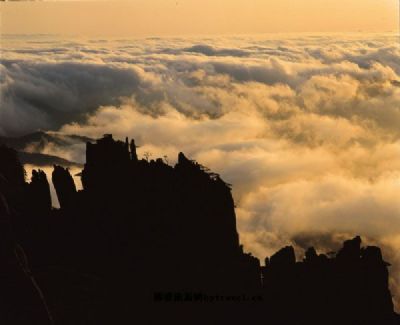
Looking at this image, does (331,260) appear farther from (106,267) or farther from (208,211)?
(106,267)

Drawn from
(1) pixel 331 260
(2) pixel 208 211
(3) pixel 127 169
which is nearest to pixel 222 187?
(2) pixel 208 211

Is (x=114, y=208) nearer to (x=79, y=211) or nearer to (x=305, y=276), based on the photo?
(x=79, y=211)

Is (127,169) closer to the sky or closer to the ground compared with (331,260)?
closer to the sky

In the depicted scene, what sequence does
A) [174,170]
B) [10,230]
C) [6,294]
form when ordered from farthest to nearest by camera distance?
[174,170] < [10,230] < [6,294]

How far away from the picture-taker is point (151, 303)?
72.8m

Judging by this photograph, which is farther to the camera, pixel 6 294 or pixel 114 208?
pixel 114 208

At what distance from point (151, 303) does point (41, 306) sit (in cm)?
1361

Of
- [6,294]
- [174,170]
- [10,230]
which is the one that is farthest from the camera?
[174,170]

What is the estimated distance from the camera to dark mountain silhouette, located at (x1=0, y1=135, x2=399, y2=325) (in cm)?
7250

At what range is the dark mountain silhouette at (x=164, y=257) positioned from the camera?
72.5 meters

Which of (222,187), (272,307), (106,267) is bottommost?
(272,307)

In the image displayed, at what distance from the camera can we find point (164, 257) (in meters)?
74.2

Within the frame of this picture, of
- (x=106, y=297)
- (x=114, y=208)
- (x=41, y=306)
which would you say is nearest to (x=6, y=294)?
(x=41, y=306)

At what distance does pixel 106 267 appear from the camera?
74000 mm
